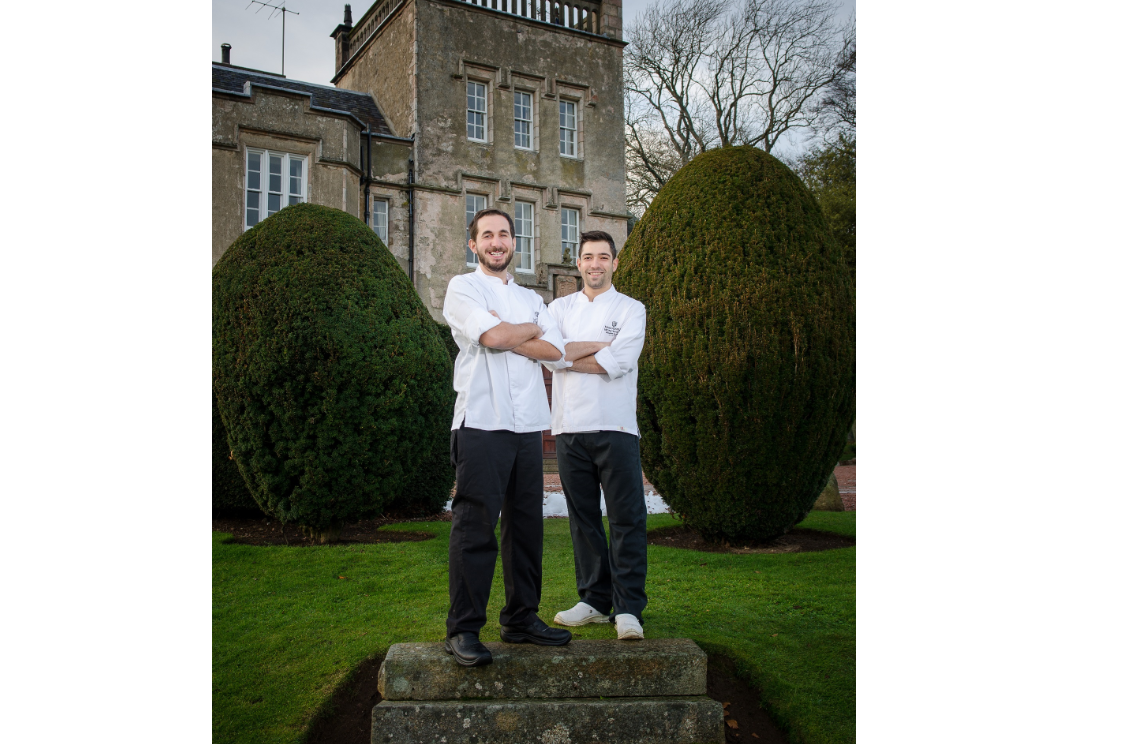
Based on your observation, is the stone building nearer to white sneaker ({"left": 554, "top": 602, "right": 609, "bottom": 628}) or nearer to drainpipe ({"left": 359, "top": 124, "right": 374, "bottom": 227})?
drainpipe ({"left": 359, "top": 124, "right": 374, "bottom": 227})

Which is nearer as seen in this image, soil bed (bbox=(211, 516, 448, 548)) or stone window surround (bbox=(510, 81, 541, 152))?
soil bed (bbox=(211, 516, 448, 548))

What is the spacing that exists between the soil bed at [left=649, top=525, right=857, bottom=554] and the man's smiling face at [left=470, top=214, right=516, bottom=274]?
314 centimetres

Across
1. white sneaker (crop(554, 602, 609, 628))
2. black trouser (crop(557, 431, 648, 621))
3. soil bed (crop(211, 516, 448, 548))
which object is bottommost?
soil bed (crop(211, 516, 448, 548))

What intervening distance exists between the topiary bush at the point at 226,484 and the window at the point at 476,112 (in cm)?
501

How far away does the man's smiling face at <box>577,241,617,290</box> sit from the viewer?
3516mm

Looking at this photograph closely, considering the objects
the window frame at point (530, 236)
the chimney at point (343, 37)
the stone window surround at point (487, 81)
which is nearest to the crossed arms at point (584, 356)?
the chimney at point (343, 37)

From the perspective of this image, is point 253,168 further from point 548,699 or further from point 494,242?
point 548,699

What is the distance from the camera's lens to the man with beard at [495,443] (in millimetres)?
2695

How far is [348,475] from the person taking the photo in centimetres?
548

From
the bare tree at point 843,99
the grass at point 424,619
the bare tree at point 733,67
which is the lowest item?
the grass at point 424,619

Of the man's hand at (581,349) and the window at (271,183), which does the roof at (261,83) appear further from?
the man's hand at (581,349)

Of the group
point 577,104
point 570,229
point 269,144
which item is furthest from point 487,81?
point 269,144

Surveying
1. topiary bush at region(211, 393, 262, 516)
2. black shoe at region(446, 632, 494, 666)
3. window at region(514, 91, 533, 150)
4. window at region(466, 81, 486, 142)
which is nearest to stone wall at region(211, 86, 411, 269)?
topiary bush at region(211, 393, 262, 516)
